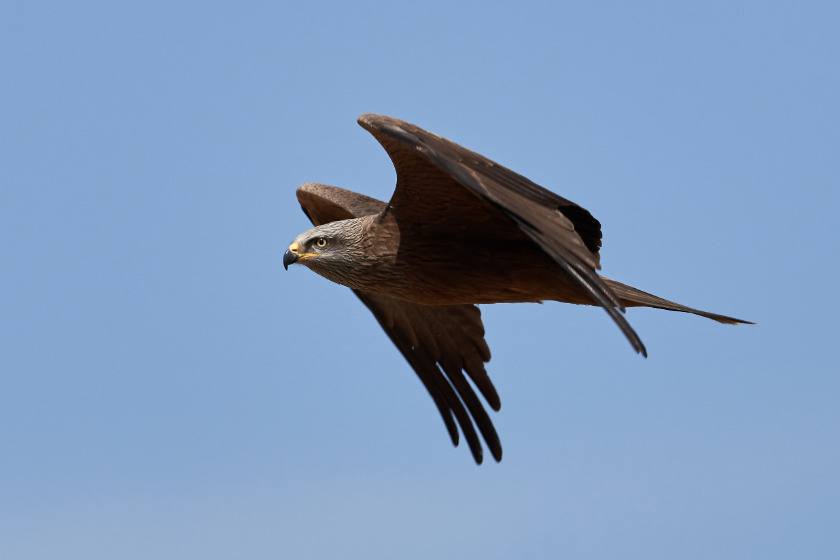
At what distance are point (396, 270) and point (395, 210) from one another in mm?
445

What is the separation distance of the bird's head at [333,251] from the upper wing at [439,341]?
1178mm

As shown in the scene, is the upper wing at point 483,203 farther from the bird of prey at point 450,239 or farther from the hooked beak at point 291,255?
the hooked beak at point 291,255

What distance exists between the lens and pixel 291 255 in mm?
9062

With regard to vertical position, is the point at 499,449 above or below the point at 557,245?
below

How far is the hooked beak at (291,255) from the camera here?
9.05m

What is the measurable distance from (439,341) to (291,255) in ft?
6.98

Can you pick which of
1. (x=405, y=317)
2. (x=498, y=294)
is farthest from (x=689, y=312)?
(x=405, y=317)

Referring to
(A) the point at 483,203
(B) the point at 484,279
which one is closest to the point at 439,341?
(B) the point at 484,279

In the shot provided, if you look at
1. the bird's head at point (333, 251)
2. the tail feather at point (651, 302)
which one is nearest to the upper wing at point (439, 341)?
the bird's head at point (333, 251)

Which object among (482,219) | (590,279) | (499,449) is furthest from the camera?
(499,449)

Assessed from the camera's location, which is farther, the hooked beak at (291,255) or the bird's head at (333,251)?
the hooked beak at (291,255)

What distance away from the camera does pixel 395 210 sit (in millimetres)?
8789

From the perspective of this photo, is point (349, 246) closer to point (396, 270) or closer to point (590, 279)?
point (396, 270)

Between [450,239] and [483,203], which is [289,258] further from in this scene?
[483,203]
